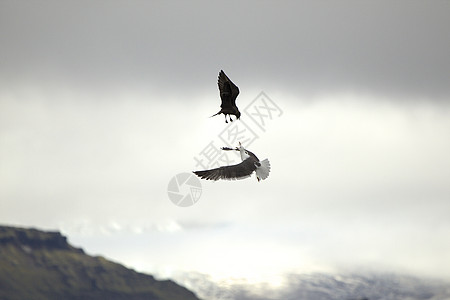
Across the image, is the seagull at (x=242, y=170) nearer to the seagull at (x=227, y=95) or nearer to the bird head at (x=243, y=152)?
the bird head at (x=243, y=152)

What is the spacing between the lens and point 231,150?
87812 millimetres

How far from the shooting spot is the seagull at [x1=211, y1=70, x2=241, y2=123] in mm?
87625

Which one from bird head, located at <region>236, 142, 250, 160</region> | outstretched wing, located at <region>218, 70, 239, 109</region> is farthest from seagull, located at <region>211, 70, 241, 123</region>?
bird head, located at <region>236, 142, 250, 160</region>

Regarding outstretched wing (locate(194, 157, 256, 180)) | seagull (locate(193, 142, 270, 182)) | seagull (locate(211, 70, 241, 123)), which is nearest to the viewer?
→ outstretched wing (locate(194, 157, 256, 180))

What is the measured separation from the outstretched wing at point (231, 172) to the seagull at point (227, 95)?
18.3 feet

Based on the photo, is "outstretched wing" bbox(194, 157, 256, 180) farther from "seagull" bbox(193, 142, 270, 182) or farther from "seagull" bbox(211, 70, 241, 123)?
"seagull" bbox(211, 70, 241, 123)

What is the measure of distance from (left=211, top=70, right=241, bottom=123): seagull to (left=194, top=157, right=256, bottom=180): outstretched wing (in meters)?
5.58

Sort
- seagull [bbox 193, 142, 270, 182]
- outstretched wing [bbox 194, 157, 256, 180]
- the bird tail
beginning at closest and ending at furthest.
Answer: outstretched wing [bbox 194, 157, 256, 180], seagull [bbox 193, 142, 270, 182], the bird tail

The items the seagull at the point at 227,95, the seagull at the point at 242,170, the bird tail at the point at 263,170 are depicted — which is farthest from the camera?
the seagull at the point at 227,95

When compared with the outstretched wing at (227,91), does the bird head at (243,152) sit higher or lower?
lower

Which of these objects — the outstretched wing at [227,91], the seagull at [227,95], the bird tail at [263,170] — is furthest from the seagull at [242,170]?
the outstretched wing at [227,91]

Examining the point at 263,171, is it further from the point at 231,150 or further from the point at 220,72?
the point at 220,72

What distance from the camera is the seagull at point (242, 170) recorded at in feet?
274

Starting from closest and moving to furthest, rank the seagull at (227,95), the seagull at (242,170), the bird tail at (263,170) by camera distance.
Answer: the seagull at (242,170), the bird tail at (263,170), the seagull at (227,95)
